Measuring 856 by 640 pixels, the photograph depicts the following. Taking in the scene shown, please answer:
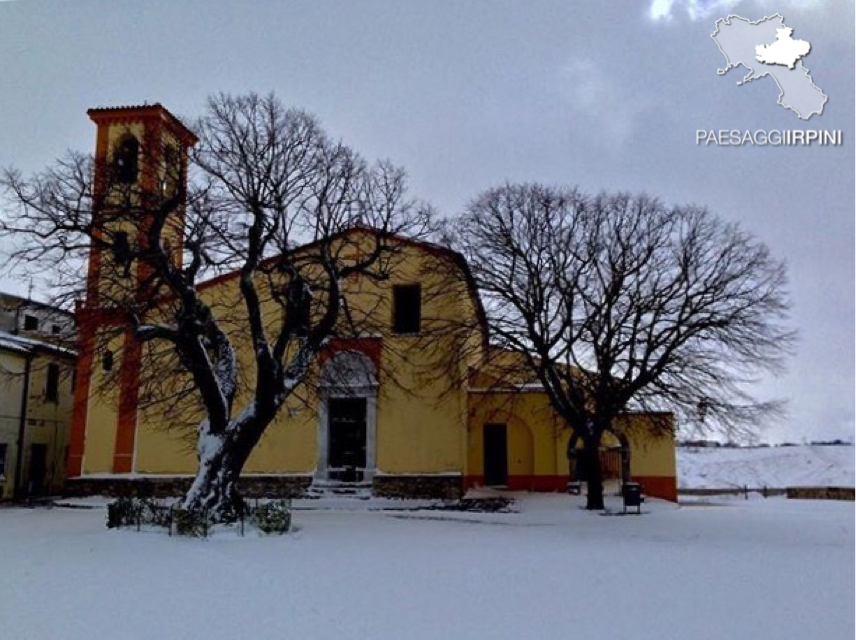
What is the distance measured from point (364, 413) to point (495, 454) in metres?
6.14

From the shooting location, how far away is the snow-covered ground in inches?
2058

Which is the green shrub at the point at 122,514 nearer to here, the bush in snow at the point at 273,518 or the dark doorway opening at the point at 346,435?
the bush in snow at the point at 273,518

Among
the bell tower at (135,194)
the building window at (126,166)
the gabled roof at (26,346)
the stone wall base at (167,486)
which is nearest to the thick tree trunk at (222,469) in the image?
the bell tower at (135,194)

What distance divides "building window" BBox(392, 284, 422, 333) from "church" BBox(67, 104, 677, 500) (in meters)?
0.04

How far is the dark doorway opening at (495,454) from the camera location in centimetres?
2919

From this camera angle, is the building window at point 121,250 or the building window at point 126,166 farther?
the building window at point 126,166

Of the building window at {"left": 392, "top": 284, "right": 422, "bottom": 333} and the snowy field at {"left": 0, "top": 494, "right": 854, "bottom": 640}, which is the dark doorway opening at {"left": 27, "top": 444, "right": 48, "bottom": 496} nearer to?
the snowy field at {"left": 0, "top": 494, "right": 854, "bottom": 640}

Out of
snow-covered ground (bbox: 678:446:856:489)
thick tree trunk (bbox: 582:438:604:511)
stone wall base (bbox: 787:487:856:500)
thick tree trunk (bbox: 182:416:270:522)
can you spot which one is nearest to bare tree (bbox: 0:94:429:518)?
thick tree trunk (bbox: 182:416:270:522)

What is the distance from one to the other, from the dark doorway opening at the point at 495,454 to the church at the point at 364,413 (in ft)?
5.64

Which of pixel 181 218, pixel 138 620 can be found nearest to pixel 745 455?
pixel 181 218

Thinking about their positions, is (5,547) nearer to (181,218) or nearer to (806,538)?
(181,218)

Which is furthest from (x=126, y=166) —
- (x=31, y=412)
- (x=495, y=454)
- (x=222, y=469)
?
(x=495, y=454)

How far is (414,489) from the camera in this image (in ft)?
81.0

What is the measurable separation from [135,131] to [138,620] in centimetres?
2224
